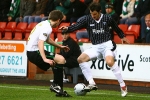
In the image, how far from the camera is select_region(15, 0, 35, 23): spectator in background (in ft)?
78.9

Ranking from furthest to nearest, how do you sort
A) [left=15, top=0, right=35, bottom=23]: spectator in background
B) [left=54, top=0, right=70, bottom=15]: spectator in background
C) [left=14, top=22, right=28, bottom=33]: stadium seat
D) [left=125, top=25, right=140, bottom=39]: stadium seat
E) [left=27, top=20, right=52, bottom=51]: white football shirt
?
[left=15, top=0, right=35, bottom=23]: spectator in background, [left=14, top=22, right=28, bottom=33]: stadium seat, [left=54, top=0, right=70, bottom=15]: spectator in background, [left=125, top=25, right=140, bottom=39]: stadium seat, [left=27, top=20, right=52, bottom=51]: white football shirt

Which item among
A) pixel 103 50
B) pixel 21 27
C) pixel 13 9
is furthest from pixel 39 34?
pixel 13 9

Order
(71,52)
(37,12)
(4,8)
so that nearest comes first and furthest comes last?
(71,52) < (37,12) < (4,8)

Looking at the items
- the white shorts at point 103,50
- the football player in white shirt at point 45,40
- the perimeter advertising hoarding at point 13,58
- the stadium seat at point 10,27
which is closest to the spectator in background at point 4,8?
the stadium seat at point 10,27

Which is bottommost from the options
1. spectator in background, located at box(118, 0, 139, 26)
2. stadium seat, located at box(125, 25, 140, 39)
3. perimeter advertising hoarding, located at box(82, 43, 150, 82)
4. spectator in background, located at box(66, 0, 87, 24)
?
perimeter advertising hoarding, located at box(82, 43, 150, 82)

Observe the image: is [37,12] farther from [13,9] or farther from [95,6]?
[95,6]

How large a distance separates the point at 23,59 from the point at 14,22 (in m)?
5.50

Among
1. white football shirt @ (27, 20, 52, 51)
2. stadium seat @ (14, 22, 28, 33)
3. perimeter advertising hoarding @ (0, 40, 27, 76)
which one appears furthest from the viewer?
stadium seat @ (14, 22, 28, 33)

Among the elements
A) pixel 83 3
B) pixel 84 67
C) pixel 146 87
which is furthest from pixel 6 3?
pixel 84 67

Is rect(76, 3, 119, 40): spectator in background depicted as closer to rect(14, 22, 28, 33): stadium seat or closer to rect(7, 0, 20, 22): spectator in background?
rect(14, 22, 28, 33): stadium seat

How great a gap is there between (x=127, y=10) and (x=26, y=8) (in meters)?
5.63

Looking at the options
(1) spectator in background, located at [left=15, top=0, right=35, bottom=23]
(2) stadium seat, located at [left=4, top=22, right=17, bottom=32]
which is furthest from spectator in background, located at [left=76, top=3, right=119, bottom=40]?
(2) stadium seat, located at [left=4, top=22, right=17, bottom=32]

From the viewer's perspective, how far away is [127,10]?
20.3m

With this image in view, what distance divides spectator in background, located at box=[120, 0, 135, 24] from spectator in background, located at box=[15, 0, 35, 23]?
4976 millimetres
